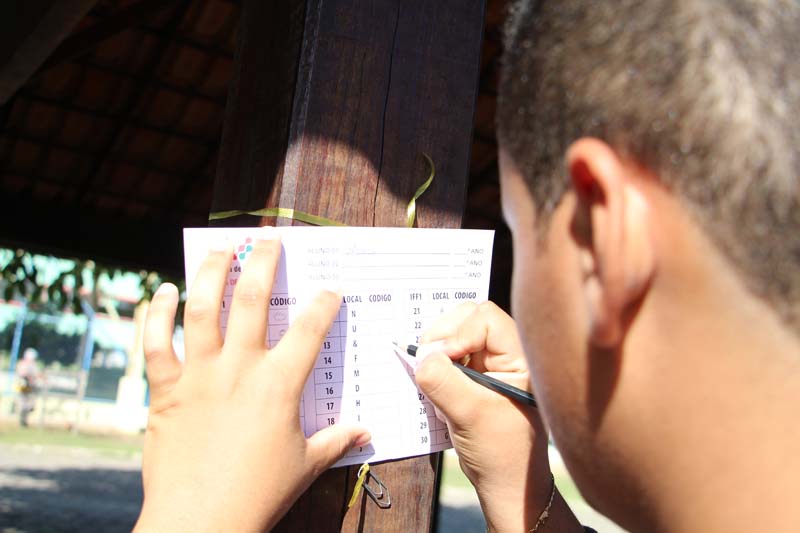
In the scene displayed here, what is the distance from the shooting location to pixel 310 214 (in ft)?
3.46

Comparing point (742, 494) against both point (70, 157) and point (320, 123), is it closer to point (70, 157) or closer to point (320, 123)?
point (320, 123)

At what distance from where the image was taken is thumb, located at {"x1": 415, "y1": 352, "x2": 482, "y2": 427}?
996mm

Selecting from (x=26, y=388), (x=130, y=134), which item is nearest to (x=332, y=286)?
(x=130, y=134)

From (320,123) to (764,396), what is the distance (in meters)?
0.73

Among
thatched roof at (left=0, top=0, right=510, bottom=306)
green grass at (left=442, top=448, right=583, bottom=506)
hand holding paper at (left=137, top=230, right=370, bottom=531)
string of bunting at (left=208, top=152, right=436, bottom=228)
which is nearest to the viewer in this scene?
hand holding paper at (left=137, top=230, right=370, bottom=531)

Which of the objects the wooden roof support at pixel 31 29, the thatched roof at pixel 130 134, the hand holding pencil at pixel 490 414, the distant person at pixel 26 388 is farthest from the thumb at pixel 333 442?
the distant person at pixel 26 388

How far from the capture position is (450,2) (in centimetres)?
121

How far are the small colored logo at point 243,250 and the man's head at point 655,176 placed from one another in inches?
17.5

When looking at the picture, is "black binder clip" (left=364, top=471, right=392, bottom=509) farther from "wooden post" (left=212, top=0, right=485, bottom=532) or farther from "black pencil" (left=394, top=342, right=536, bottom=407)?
"black pencil" (left=394, top=342, right=536, bottom=407)

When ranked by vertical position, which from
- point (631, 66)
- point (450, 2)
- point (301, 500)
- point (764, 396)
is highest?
point (450, 2)

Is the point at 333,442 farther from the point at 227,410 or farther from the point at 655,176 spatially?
the point at 655,176

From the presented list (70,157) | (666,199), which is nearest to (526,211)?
(666,199)

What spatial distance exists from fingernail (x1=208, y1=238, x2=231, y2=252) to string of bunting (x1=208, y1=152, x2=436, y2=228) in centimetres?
12

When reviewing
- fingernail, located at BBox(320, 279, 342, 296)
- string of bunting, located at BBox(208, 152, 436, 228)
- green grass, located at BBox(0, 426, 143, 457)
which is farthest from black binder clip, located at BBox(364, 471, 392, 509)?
green grass, located at BBox(0, 426, 143, 457)
